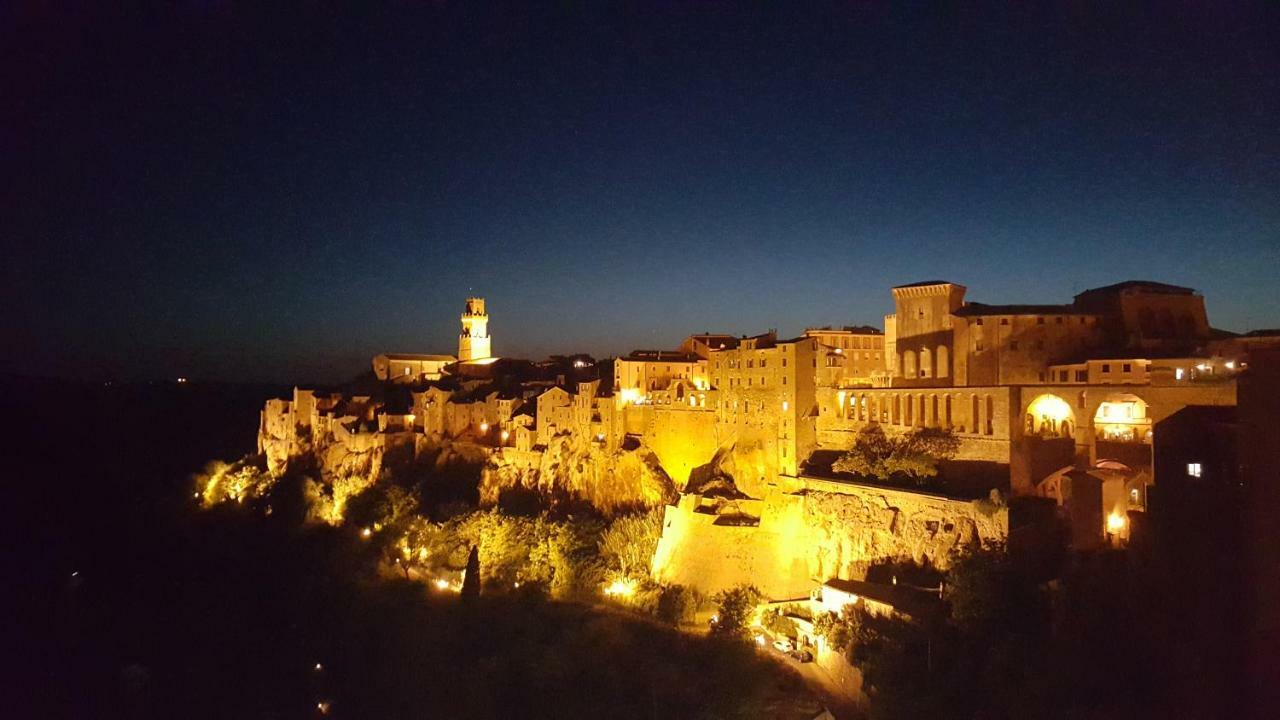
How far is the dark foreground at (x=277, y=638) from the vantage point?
30609 mm

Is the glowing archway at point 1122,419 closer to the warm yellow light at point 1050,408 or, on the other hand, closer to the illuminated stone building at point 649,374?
the warm yellow light at point 1050,408

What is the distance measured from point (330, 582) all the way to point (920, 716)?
35.5 meters

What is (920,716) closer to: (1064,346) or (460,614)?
(1064,346)

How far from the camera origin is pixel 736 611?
30844 mm

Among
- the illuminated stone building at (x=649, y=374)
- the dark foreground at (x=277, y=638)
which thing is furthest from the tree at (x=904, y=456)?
the illuminated stone building at (x=649, y=374)

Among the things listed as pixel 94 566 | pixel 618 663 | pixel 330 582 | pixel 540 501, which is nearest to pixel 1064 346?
pixel 618 663

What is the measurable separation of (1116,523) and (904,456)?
851 cm

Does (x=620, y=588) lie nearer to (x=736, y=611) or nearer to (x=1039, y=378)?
(x=736, y=611)

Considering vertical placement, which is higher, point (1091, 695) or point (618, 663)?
point (1091, 695)

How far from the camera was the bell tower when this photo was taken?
262 ft

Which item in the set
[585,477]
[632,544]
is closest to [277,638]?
[585,477]

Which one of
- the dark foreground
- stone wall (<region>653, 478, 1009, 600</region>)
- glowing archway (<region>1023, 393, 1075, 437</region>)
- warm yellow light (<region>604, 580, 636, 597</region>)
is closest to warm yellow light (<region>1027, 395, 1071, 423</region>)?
glowing archway (<region>1023, 393, 1075, 437</region>)

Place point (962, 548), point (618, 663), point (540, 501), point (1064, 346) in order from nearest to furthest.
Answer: point (962, 548) < point (618, 663) < point (1064, 346) < point (540, 501)

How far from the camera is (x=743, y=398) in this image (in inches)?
1532
